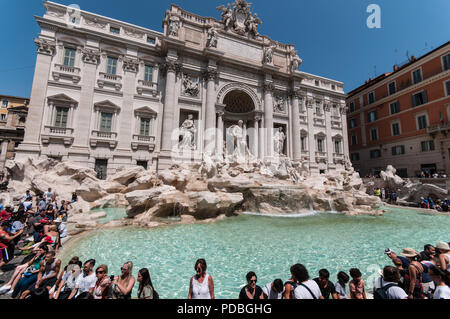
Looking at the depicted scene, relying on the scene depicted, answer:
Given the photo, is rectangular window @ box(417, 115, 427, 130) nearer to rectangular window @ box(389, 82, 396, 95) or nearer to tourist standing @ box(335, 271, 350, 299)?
rectangular window @ box(389, 82, 396, 95)

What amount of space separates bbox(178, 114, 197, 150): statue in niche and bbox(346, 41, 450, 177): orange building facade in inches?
910

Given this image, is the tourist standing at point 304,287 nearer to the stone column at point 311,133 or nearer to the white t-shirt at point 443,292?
the white t-shirt at point 443,292

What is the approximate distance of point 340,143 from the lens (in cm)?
2467

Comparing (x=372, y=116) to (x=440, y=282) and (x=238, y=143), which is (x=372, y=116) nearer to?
(x=238, y=143)

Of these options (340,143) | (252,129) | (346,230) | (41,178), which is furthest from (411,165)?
(41,178)

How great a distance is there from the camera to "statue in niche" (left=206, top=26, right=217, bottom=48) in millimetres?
17547

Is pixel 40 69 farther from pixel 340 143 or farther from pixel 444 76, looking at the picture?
pixel 444 76

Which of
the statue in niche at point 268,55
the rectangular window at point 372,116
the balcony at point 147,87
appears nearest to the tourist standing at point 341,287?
the balcony at point 147,87

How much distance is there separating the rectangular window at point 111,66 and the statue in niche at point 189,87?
220 inches

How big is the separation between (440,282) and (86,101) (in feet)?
61.8

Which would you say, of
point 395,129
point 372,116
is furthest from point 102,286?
point 372,116

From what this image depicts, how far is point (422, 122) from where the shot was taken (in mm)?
20547

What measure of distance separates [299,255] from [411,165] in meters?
24.4

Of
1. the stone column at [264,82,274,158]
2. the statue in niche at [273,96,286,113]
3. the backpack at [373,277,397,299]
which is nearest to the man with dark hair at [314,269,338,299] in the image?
the backpack at [373,277,397,299]
